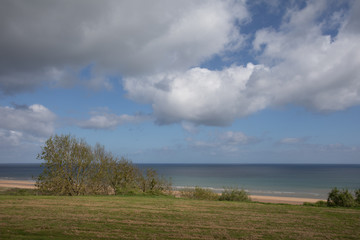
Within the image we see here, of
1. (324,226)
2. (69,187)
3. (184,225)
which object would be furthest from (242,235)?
(69,187)

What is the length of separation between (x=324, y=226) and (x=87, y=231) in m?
10.8

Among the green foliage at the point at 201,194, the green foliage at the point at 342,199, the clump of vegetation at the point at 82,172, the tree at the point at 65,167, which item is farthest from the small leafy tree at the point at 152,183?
the green foliage at the point at 342,199

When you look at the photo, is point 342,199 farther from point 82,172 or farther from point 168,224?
point 82,172

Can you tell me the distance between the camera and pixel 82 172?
85.1ft

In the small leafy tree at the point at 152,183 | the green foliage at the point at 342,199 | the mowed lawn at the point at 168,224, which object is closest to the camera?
the mowed lawn at the point at 168,224

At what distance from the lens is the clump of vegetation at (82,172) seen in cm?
2444

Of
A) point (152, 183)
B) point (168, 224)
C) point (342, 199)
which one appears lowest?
point (152, 183)

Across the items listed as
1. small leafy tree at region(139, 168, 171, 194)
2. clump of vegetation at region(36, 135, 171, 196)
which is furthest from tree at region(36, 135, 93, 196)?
small leafy tree at region(139, 168, 171, 194)

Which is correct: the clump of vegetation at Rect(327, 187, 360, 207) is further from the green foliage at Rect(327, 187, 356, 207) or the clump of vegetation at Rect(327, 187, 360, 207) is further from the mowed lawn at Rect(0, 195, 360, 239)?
the mowed lawn at Rect(0, 195, 360, 239)

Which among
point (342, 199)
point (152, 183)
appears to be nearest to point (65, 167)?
point (152, 183)

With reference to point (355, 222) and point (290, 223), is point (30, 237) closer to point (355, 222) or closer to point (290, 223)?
point (290, 223)

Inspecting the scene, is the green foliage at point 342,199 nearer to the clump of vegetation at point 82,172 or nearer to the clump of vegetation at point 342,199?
the clump of vegetation at point 342,199

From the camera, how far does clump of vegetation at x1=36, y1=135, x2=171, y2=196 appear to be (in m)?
24.4

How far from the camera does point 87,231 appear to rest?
9719 millimetres
